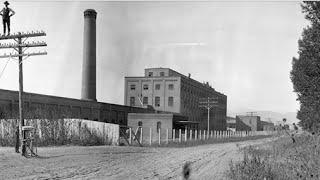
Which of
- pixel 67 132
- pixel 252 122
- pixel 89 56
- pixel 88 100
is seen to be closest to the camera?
pixel 67 132

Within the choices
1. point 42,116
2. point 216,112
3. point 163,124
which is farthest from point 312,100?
point 216,112

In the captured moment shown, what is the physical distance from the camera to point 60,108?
5047 cm

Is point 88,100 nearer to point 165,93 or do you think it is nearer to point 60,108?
point 60,108

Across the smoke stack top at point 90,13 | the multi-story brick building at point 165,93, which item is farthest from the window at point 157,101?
the smoke stack top at point 90,13

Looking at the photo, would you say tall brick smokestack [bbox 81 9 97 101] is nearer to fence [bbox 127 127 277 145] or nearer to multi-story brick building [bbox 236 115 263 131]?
fence [bbox 127 127 277 145]

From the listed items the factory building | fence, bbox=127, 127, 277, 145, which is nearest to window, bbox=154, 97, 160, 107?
the factory building

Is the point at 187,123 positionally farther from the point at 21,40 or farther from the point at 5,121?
the point at 21,40

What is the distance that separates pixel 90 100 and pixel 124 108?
11121 millimetres

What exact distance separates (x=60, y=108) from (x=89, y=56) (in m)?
11.9

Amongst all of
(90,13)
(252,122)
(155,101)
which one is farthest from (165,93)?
(252,122)

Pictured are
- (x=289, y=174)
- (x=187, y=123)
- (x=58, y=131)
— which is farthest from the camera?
(x=187, y=123)

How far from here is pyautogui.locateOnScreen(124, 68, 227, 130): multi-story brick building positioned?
83750mm

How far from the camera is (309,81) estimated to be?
65.1 feet

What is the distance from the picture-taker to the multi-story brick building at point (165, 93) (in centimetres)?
8375
